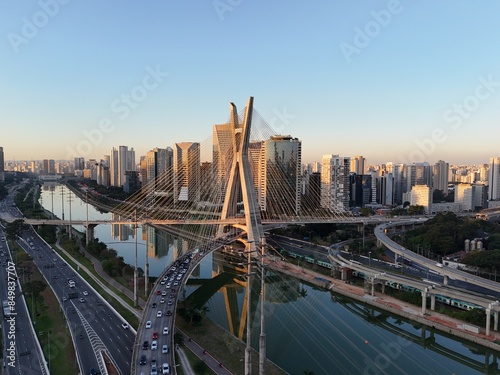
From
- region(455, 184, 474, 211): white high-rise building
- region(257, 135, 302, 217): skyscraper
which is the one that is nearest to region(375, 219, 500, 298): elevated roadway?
region(257, 135, 302, 217): skyscraper

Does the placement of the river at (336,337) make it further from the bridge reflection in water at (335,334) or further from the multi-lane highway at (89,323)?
the multi-lane highway at (89,323)

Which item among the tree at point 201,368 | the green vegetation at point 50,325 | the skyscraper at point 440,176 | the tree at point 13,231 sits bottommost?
the tree at point 201,368

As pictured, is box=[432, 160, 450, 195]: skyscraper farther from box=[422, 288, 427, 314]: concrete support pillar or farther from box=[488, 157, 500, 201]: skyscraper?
box=[422, 288, 427, 314]: concrete support pillar

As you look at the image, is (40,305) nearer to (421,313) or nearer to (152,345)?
(152,345)

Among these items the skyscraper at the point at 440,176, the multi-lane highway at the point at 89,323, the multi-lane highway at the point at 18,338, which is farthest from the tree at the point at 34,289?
the skyscraper at the point at 440,176

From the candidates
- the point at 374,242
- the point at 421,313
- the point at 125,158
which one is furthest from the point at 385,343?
the point at 125,158
